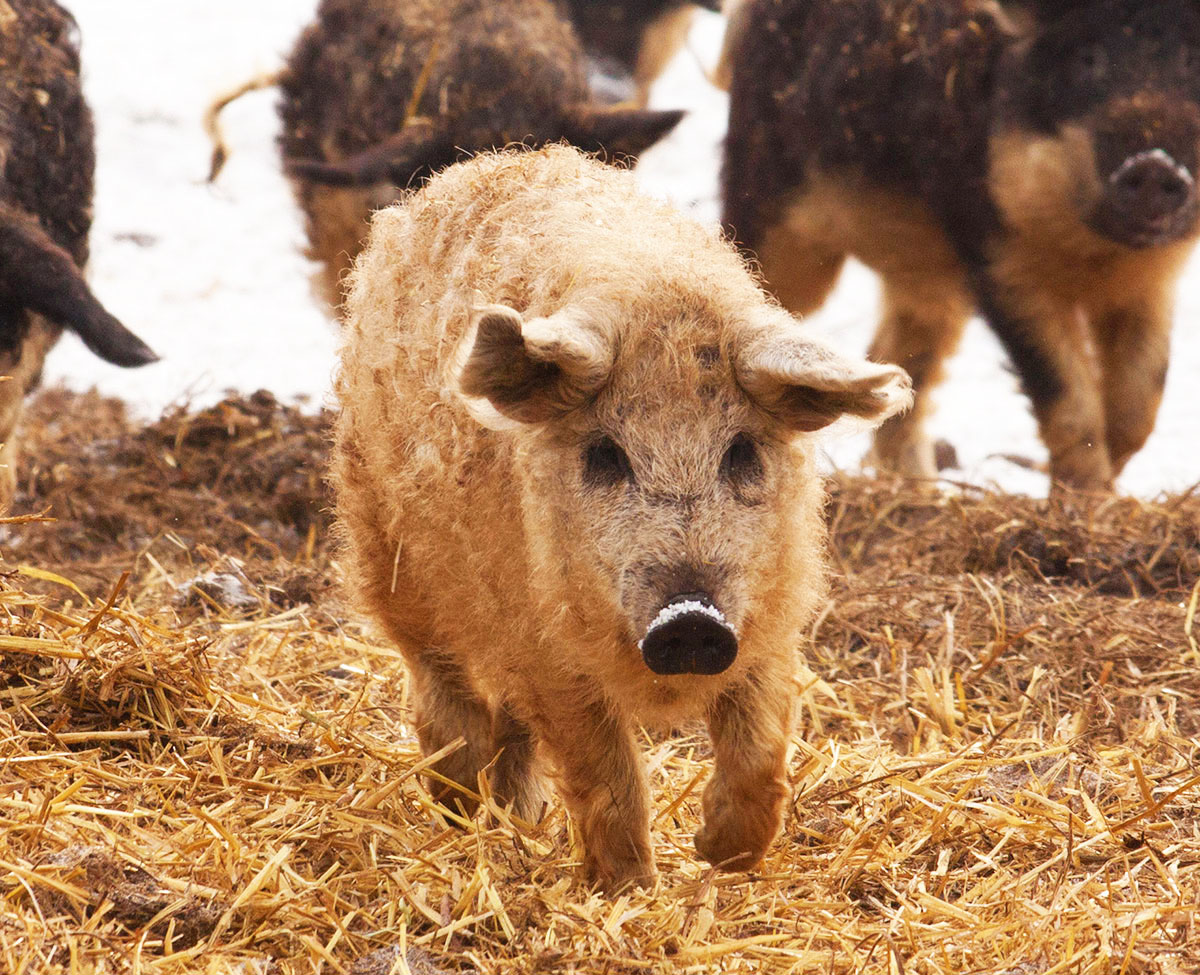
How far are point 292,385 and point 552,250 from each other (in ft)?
22.3

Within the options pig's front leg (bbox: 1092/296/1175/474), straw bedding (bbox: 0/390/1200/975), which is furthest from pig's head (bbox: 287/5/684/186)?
straw bedding (bbox: 0/390/1200/975)

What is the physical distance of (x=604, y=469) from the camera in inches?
138

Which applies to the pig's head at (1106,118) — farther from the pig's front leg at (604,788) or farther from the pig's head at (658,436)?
the pig's front leg at (604,788)

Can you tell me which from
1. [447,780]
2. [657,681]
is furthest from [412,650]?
[657,681]

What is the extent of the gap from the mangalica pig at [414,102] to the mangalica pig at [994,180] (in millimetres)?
1012

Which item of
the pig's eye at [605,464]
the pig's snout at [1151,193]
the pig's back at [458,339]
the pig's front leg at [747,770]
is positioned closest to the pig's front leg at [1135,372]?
the pig's snout at [1151,193]

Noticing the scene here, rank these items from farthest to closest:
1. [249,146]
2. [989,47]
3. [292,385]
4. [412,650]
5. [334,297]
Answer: [249,146] → [292,385] → [334,297] → [989,47] → [412,650]

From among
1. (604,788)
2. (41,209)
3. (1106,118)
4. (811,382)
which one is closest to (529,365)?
(811,382)

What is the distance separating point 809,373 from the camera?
131 inches

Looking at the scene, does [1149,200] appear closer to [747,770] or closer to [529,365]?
[747,770]

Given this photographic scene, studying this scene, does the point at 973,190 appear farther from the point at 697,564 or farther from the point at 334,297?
the point at 697,564

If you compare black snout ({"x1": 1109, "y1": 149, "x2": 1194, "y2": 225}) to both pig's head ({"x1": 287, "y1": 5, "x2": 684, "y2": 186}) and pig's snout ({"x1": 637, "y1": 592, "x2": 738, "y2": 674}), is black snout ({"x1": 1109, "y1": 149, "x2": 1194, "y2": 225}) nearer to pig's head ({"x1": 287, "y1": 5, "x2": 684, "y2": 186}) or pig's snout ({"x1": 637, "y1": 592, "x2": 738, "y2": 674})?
pig's head ({"x1": 287, "y1": 5, "x2": 684, "y2": 186})

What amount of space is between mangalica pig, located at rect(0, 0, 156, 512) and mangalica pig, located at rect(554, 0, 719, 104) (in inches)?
226

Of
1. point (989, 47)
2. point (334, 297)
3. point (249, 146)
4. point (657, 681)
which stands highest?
point (657, 681)
